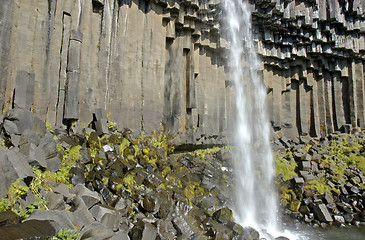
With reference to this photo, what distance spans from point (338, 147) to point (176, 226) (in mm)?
11623

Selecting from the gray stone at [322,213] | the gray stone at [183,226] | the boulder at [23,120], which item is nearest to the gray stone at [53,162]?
the boulder at [23,120]

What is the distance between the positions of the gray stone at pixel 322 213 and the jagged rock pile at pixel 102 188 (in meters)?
3.64

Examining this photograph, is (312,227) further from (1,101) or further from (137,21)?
(1,101)

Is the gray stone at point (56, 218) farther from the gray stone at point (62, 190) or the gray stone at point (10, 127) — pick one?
the gray stone at point (10, 127)

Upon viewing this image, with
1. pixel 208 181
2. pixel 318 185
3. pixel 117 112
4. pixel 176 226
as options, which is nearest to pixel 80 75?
pixel 117 112

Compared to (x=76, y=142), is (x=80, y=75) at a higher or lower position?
higher

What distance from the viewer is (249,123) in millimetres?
14047

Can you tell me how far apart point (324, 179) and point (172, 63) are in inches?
320

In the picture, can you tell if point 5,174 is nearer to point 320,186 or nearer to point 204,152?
point 204,152

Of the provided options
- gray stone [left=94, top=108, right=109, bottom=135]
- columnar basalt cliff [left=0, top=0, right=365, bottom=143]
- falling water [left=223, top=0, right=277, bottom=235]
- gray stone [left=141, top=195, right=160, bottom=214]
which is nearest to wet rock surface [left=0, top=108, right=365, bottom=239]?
gray stone [left=141, top=195, right=160, bottom=214]

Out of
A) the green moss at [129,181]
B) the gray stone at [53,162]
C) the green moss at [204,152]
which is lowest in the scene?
the green moss at [129,181]

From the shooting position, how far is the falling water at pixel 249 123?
11.1 m

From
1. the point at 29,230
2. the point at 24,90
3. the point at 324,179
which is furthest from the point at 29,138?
the point at 324,179

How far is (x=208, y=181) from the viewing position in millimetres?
9688
